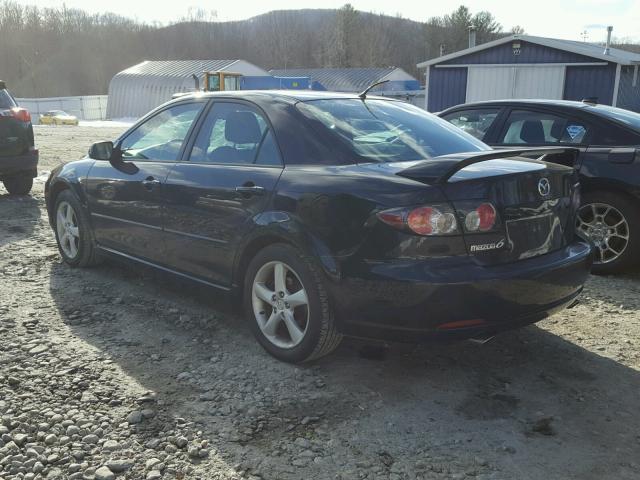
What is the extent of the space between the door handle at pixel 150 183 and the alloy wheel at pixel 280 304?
1231mm

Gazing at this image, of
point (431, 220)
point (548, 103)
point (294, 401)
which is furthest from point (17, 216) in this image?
point (431, 220)

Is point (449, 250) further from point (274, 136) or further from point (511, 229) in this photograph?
point (274, 136)

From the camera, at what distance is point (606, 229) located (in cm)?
553

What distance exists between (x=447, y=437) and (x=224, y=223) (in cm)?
187

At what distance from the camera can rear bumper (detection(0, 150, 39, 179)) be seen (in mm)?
8734

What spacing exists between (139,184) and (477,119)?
373 centimetres

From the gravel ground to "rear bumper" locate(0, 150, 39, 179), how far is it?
15.6ft

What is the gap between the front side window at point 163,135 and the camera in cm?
445

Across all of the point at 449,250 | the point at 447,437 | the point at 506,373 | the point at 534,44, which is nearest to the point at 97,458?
the point at 447,437

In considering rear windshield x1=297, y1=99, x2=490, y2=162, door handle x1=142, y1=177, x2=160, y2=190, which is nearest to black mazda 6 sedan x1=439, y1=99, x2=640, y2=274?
rear windshield x1=297, y1=99, x2=490, y2=162

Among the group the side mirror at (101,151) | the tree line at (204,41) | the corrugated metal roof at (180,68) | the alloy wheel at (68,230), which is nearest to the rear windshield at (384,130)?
the side mirror at (101,151)

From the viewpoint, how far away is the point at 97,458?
272 cm

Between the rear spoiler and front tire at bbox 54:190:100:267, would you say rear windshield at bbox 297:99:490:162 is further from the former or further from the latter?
front tire at bbox 54:190:100:267

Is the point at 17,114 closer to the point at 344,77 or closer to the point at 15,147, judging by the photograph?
the point at 15,147
